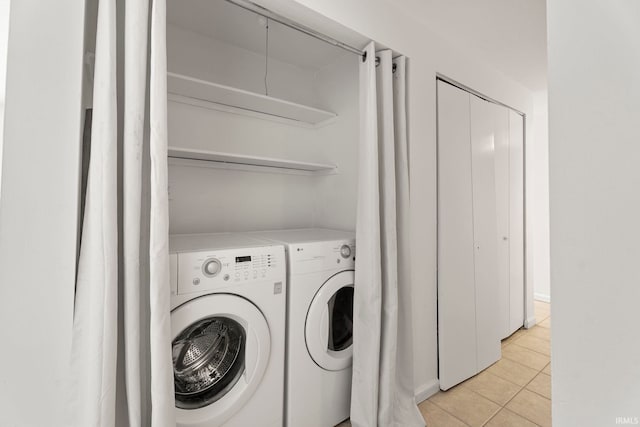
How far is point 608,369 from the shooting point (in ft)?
1.07

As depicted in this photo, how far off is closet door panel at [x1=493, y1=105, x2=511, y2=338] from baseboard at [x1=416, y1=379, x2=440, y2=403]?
1087 mm

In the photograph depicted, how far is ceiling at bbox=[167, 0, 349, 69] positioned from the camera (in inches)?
67.3

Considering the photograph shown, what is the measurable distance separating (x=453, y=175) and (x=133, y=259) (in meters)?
2.09

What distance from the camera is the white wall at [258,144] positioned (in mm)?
1909

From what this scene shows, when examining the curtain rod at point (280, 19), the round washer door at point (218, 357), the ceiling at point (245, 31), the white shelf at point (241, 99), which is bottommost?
the round washer door at point (218, 357)

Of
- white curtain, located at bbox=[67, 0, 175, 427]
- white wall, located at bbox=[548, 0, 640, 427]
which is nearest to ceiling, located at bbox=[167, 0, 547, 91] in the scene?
white curtain, located at bbox=[67, 0, 175, 427]

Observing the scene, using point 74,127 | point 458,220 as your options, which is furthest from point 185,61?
point 458,220

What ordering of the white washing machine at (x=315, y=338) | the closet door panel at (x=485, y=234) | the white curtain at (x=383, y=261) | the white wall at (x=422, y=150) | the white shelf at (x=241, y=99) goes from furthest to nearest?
the closet door panel at (x=485, y=234), the white wall at (x=422, y=150), the white shelf at (x=241, y=99), the white curtain at (x=383, y=261), the white washing machine at (x=315, y=338)

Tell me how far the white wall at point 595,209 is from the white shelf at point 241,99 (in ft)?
5.45

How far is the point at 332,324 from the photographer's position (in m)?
1.72

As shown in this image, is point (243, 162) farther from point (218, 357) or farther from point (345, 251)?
point (218, 357)

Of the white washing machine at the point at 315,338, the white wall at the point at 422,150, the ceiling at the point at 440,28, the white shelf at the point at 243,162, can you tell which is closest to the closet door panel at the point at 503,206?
the ceiling at the point at 440,28

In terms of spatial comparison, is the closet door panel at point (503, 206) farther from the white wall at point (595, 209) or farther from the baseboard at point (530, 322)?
the white wall at point (595, 209)

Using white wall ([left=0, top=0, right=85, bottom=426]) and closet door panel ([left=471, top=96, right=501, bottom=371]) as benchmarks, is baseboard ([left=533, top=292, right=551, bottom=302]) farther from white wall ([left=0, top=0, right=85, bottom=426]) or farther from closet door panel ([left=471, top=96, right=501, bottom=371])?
white wall ([left=0, top=0, right=85, bottom=426])
